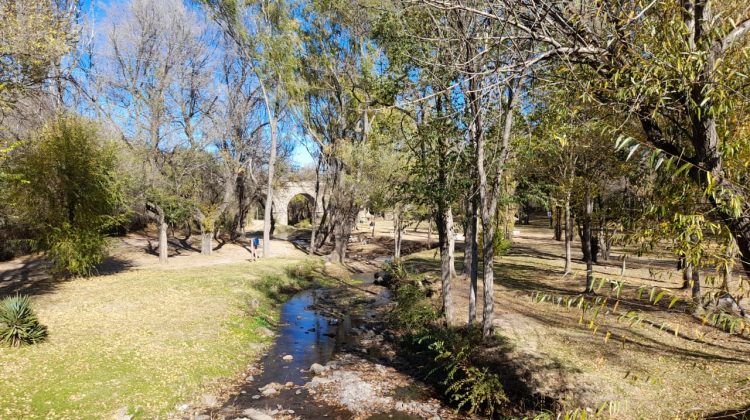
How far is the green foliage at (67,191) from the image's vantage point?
56.0 ft

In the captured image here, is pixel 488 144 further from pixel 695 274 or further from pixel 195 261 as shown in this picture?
pixel 195 261

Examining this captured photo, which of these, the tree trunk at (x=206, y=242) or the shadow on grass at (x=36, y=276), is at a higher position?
the tree trunk at (x=206, y=242)

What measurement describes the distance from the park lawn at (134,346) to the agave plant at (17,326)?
0.28m

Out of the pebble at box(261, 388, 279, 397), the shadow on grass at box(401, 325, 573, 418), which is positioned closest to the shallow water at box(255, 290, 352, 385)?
the pebble at box(261, 388, 279, 397)

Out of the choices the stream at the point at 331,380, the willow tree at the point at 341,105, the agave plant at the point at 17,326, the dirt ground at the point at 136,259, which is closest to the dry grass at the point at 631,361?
the stream at the point at 331,380

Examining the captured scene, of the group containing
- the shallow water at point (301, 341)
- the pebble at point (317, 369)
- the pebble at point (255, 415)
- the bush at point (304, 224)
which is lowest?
the shallow water at point (301, 341)

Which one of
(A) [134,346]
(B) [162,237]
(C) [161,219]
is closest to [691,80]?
(A) [134,346]

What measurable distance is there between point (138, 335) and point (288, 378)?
4.73 metres

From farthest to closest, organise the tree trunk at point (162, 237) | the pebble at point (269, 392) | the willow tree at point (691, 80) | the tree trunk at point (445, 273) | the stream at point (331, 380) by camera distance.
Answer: the tree trunk at point (162, 237), the tree trunk at point (445, 273), the pebble at point (269, 392), the stream at point (331, 380), the willow tree at point (691, 80)

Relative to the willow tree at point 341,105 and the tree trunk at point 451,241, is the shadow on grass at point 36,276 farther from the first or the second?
the tree trunk at point 451,241

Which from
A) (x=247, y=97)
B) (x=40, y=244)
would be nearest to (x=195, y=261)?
(x=40, y=244)

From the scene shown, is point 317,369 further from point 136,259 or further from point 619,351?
point 136,259

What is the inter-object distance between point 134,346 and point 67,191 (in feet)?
37.4

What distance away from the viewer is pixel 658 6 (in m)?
4.00
